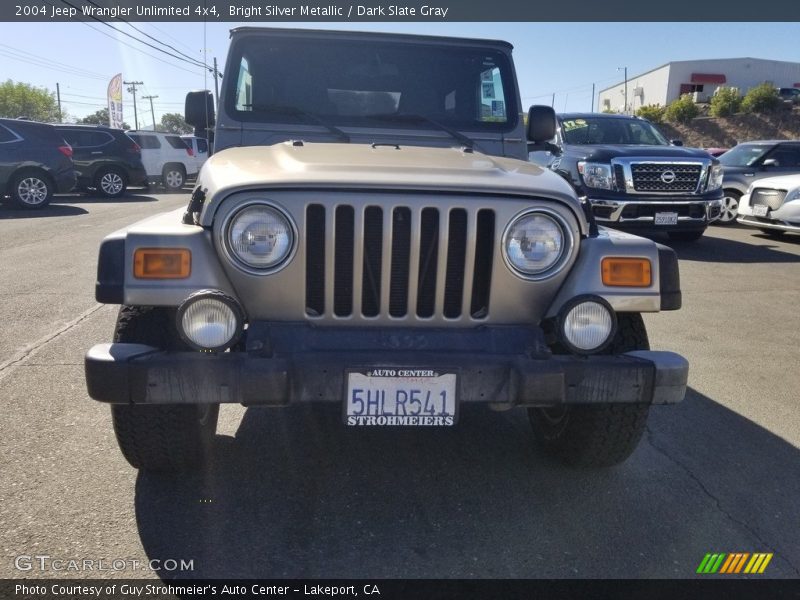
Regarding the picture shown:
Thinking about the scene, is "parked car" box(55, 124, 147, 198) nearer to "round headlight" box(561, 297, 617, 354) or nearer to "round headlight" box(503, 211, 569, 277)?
"round headlight" box(503, 211, 569, 277)

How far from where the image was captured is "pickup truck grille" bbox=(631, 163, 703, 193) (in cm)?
935

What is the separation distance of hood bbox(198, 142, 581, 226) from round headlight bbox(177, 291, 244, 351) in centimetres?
34

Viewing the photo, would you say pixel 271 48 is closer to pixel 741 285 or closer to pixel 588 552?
pixel 588 552

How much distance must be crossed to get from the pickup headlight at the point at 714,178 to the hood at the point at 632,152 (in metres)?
0.19

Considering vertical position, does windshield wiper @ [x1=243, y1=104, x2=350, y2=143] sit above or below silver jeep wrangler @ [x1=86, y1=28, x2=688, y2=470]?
above

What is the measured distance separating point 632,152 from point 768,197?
2.71 meters

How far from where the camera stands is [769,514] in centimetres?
289

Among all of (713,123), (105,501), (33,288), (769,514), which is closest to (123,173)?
(33,288)

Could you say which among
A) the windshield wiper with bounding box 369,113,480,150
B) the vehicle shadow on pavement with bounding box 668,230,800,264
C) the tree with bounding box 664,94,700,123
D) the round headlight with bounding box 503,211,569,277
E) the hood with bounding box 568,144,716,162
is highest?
the tree with bounding box 664,94,700,123

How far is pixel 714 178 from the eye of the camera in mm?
9820

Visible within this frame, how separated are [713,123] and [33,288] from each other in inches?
2023

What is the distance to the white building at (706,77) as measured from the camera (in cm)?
7206

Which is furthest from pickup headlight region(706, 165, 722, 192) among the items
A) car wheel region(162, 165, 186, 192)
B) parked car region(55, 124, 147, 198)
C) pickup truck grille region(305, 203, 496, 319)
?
car wheel region(162, 165, 186, 192)

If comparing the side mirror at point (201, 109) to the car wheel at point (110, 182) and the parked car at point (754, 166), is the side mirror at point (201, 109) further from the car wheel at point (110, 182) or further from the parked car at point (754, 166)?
the car wheel at point (110, 182)
